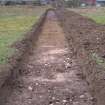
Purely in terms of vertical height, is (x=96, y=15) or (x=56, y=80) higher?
(x=56, y=80)

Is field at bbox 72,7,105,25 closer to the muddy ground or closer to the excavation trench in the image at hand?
the muddy ground

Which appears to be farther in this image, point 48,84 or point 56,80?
point 56,80

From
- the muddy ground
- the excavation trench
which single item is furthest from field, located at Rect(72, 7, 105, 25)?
the excavation trench

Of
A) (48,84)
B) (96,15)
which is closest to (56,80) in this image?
(48,84)

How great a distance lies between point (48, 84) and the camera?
1047cm

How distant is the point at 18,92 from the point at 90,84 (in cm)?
176

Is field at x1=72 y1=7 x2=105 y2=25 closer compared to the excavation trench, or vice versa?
the excavation trench

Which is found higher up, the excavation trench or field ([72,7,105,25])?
the excavation trench

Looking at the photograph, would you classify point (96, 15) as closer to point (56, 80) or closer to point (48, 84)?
point (56, 80)

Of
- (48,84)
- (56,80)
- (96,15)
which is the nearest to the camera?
(48,84)

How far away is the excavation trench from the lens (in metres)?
8.91

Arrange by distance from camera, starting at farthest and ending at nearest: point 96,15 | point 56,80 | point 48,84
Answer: point 96,15, point 56,80, point 48,84

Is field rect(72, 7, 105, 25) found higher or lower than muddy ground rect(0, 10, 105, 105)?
lower

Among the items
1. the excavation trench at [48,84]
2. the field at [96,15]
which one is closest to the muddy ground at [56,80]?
the excavation trench at [48,84]
